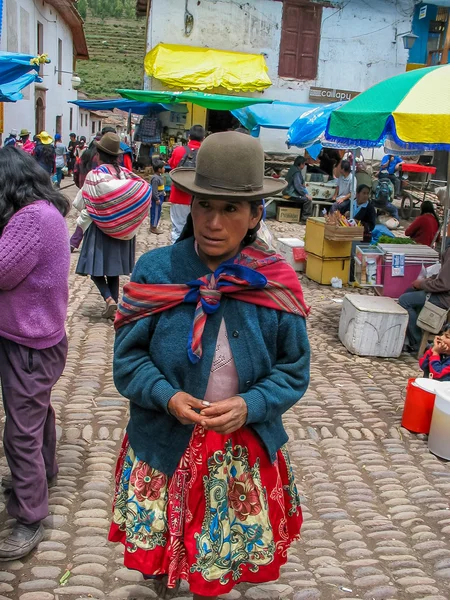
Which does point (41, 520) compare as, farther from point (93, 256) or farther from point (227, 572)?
point (93, 256)

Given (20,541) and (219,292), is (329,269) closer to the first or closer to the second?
(20,541)

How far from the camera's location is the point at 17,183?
3.01m

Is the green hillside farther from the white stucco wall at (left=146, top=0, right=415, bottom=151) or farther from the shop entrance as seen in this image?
the white stucco wall at (left=146, top=0, right=415, bottom=151)

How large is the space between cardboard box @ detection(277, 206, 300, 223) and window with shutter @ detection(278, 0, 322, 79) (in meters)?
9.31

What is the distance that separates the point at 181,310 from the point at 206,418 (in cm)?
40

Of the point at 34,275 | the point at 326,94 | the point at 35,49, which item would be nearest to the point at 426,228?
the point at 34,275

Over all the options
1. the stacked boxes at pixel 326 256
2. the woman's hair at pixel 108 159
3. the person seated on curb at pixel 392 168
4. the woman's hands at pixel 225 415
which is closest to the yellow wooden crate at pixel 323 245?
the stacked boxes at pixel 326 256

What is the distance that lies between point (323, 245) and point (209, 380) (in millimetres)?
7770

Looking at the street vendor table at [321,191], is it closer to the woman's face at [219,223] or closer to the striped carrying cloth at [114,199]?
the striped carrying cloth at [114,199]

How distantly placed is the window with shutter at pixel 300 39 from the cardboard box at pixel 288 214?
9312 mm

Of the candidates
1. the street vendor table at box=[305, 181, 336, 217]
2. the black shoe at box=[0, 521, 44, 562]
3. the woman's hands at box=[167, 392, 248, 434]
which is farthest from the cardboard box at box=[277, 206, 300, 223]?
the woman's hands at box=[167, 392, 248, 434]

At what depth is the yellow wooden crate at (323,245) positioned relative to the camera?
9812 millimetres

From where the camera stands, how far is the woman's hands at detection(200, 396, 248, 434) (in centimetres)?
210

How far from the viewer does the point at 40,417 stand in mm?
3225
